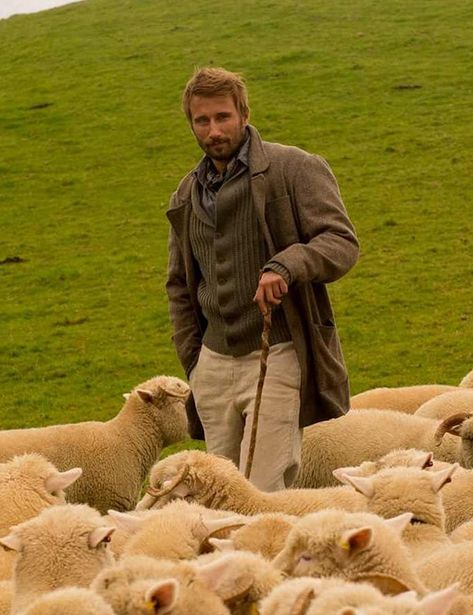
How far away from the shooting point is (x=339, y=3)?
1511 inches

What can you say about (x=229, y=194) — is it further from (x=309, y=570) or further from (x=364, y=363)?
(x=364, y=363)

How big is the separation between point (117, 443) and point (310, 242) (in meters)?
4.26

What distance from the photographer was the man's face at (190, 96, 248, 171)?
583 centimetres

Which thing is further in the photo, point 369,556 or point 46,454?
point 46,454

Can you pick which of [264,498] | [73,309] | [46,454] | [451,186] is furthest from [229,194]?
[451,186]

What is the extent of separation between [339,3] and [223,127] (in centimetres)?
3367

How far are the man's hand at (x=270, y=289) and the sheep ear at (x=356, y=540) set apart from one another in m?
1.74

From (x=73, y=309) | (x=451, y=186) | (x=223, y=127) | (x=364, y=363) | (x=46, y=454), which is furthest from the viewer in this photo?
(x=451, y=186)

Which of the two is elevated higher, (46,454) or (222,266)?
(222,266)

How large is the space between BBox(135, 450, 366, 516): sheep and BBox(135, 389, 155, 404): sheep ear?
13.4 feet

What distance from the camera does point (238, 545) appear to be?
14.8ft

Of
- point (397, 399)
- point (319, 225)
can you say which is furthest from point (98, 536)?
point (397, 399)

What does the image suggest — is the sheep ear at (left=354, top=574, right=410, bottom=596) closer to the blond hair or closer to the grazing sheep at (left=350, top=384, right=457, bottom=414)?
the blond hair

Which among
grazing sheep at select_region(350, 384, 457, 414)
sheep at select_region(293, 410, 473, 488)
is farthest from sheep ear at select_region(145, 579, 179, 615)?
grazing sheep at select_region(350, 384, 457, 414)
